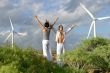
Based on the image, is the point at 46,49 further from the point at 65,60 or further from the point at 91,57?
the point at 91,57

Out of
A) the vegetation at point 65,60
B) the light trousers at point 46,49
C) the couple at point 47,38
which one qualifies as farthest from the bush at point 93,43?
the light trousers at point 46,49

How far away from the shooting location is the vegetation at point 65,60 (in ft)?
66.3

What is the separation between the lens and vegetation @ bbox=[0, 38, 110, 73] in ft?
66.3

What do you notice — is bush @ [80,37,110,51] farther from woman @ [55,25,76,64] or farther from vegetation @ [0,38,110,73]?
woman @ [55,25,76,64]

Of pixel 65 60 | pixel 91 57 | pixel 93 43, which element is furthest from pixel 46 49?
pixel 93 43

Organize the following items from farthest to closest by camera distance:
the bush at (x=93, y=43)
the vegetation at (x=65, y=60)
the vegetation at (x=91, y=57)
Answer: the bush at (x=93, y=43), the vegetation at (x=91, y=57), the vegetation at (x=65, y=60)

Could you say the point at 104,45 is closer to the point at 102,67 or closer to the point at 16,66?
the point at 102,67

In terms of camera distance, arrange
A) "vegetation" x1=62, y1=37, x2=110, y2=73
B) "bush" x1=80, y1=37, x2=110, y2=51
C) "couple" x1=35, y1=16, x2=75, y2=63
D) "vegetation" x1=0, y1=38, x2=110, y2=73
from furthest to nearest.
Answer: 1. "bush" x1=80, y1=37, x2=110, y2=51
2. "vegetation" x1=62, y1=37, x2=110, y2=73
3. "couple" x1=35, y1=16, x2=75, y2=63
4. "vegetation" x1=0, y1=38, x2=110, y2=73

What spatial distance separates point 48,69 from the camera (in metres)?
21.1

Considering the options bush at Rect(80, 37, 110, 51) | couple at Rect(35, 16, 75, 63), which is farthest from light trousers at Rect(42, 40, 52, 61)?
bush at Rect(80, 37, 110, 51)

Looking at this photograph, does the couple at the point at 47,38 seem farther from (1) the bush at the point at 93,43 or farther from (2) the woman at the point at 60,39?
(1) the bush at the point at 93,43

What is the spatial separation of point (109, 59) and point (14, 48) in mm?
9634

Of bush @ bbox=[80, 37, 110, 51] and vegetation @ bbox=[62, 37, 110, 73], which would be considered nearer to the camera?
vegetation @ bbox=[62, 37, 110, 73]

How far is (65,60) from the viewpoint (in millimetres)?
26922
